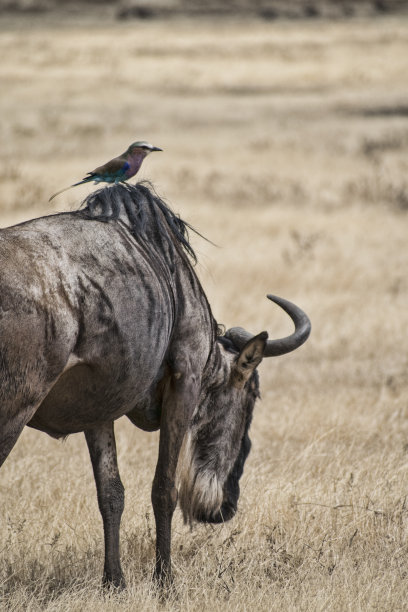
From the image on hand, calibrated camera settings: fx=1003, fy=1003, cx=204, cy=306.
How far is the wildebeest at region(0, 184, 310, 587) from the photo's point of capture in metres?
3.37

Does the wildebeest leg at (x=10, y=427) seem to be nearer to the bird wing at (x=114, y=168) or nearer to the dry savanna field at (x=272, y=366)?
the dry savanna field at (x=272, y=366)

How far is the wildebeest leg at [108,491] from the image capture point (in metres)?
4.38

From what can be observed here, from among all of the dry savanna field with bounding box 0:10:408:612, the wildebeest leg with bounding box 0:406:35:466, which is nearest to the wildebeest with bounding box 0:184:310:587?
the wildebeest leg with bounding box 0:406:35:466

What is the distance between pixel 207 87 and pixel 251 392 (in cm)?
3961

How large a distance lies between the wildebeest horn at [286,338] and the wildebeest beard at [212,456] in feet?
0.62

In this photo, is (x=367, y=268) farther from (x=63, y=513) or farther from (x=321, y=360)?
(x=63, y=513)

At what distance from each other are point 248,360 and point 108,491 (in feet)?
2.80

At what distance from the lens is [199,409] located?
443 centimetres

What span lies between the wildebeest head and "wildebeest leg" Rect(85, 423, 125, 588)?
297 millimetres

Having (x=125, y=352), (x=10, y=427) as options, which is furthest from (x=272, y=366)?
(x=10, y=427)

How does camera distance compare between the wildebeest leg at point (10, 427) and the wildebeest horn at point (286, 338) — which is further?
the wildebeest horn at point (286, 338)

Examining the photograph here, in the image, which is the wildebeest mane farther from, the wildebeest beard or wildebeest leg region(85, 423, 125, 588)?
wildebeest leg region(85, 423, 125, 588)

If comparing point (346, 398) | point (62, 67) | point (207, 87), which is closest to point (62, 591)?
point (346, 398)

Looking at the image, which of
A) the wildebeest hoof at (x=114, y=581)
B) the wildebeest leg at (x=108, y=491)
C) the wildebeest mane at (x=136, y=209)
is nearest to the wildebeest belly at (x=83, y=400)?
the wildebeest leg at (x=108, y=491)
